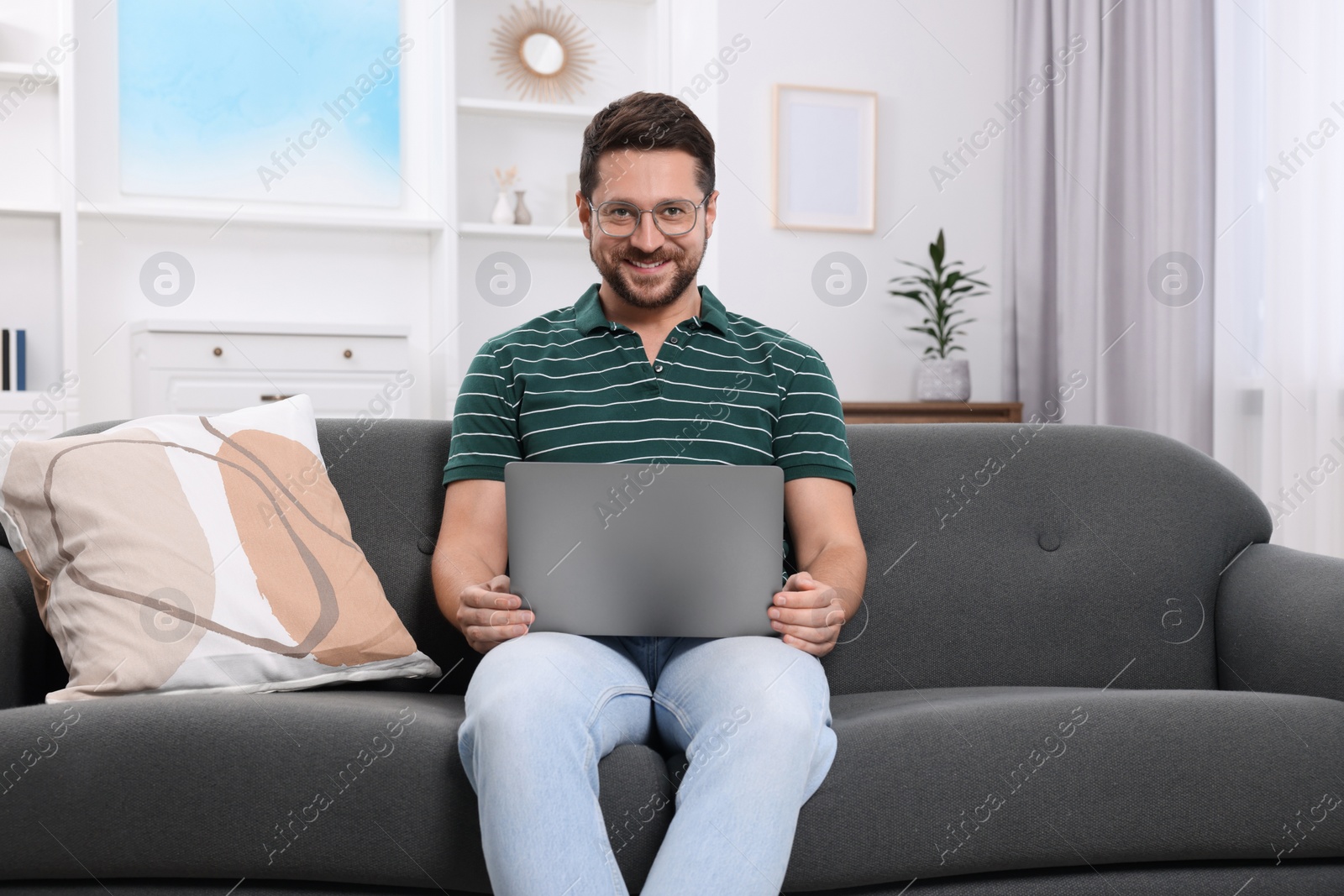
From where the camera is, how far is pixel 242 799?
3.73 ft

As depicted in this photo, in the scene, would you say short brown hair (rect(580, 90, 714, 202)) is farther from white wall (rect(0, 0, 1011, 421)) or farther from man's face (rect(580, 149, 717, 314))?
white wall (rect(0, 0, 1011, 421))

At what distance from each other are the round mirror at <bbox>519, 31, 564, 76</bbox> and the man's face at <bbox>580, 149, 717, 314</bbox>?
2.60 meters

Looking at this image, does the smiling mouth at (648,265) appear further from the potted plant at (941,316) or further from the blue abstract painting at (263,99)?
the blue abstract painting at (263,99)

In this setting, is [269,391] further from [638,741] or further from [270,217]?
[638,741]

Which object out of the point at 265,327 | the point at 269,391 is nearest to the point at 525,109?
the point at 265,327

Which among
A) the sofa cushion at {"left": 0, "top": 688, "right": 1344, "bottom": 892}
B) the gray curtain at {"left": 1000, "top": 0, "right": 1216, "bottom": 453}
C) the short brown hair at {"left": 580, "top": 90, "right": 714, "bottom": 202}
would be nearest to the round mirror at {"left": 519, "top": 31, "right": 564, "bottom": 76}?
the gray curtain at {"left": 1000, "top": 0, "right": 1216, "bottom": 453}

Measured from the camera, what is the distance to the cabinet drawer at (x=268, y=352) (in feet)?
10.8

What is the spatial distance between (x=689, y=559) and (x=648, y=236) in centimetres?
52

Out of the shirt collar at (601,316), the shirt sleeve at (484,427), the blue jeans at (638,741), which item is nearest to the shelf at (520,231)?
the shirt collar at (601,316)

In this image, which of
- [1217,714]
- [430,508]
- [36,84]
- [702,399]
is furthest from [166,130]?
[1217,714]

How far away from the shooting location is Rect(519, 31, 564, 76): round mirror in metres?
3.94

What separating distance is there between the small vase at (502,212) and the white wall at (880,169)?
29.0 inches

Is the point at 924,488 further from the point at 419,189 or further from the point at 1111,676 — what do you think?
the point at 419,189

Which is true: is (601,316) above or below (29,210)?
below
